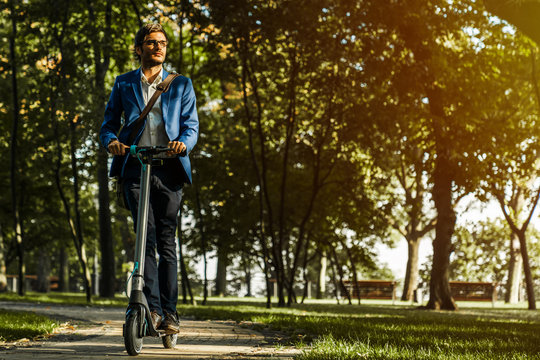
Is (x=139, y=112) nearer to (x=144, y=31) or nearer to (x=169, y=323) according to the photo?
(x=144, y=31)

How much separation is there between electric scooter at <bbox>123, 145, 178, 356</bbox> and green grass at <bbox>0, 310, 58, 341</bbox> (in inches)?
90.1

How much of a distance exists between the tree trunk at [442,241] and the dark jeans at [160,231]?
1509 centimetres

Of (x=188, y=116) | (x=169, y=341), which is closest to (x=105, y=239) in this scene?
(x=169, y=341)

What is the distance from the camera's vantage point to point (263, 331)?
26.5 feet

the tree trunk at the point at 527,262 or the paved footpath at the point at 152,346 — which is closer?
the paved footpath at the point at 152,346

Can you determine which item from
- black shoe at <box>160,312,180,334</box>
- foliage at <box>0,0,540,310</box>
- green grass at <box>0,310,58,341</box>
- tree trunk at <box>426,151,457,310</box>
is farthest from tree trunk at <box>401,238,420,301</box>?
black shoe at <box>160,312,180,334</box>

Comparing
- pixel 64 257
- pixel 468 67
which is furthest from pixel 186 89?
pixel 64 257

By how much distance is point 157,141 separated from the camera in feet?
16.4

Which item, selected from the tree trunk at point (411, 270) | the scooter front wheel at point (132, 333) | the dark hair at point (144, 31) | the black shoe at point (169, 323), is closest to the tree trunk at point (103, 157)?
the dark hair at point (144, 31)

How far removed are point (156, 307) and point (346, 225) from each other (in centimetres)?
Result: 1879

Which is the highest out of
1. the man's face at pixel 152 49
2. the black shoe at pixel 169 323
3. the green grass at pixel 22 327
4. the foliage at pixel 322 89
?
the foliage at pixel 322 89

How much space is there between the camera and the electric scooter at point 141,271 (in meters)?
4.53

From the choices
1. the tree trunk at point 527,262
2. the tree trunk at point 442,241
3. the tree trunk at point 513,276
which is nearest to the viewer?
the tree trunk at point 442,241

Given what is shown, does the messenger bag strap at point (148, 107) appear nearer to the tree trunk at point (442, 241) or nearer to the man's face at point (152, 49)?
the man's face at point (152, 49)
